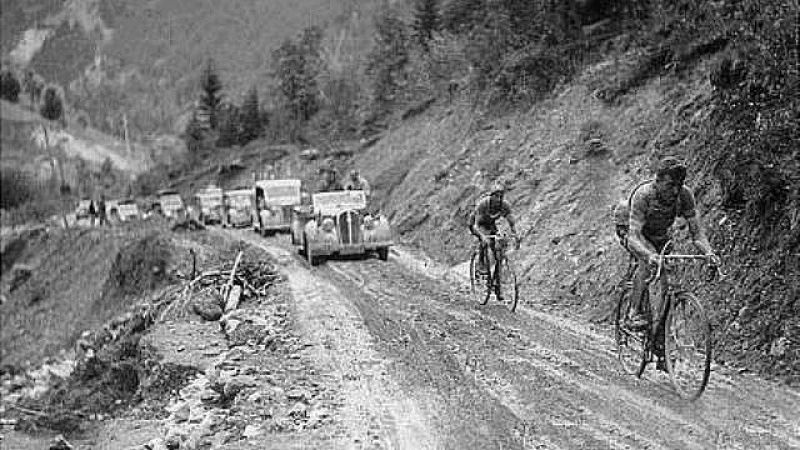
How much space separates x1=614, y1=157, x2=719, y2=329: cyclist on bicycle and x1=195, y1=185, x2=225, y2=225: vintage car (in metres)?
40.1

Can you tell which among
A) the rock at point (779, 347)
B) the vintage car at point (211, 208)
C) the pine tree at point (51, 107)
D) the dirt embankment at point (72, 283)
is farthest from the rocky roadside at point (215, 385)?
the pine tree at point (51, 107)

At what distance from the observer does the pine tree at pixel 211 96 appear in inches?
3574

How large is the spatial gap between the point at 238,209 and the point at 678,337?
37575 mm

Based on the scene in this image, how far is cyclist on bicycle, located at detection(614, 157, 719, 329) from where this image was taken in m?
8.98

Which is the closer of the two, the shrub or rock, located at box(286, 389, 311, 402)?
rock, located at box(286, 389, 311, 402)

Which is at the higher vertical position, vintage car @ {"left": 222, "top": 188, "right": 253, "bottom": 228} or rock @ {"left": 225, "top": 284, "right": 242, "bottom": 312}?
vintage car @ {"left": 222, "top": 188, "right": 253, "bottom": 228}

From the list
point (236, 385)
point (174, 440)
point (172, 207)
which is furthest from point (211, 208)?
point (174, 440)

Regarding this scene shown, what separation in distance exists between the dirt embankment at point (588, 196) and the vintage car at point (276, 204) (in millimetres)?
3934

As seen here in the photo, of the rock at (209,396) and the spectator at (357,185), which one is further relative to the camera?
the spectator at (357,185)

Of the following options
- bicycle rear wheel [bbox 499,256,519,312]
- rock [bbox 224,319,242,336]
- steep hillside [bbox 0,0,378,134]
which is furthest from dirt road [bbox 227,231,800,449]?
steep hillside [bbox 0,0,378,134]

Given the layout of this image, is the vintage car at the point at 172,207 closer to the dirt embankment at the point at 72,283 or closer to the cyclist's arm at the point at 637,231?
the dirt embankment at the point at 72,283

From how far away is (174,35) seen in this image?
167 m

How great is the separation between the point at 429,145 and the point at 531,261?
53.5ft

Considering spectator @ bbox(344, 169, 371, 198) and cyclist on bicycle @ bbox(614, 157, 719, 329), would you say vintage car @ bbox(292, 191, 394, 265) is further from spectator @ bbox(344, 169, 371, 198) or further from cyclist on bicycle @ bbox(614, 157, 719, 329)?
cyclist on bicycle @ bbox(614, 157, 719, 329)
